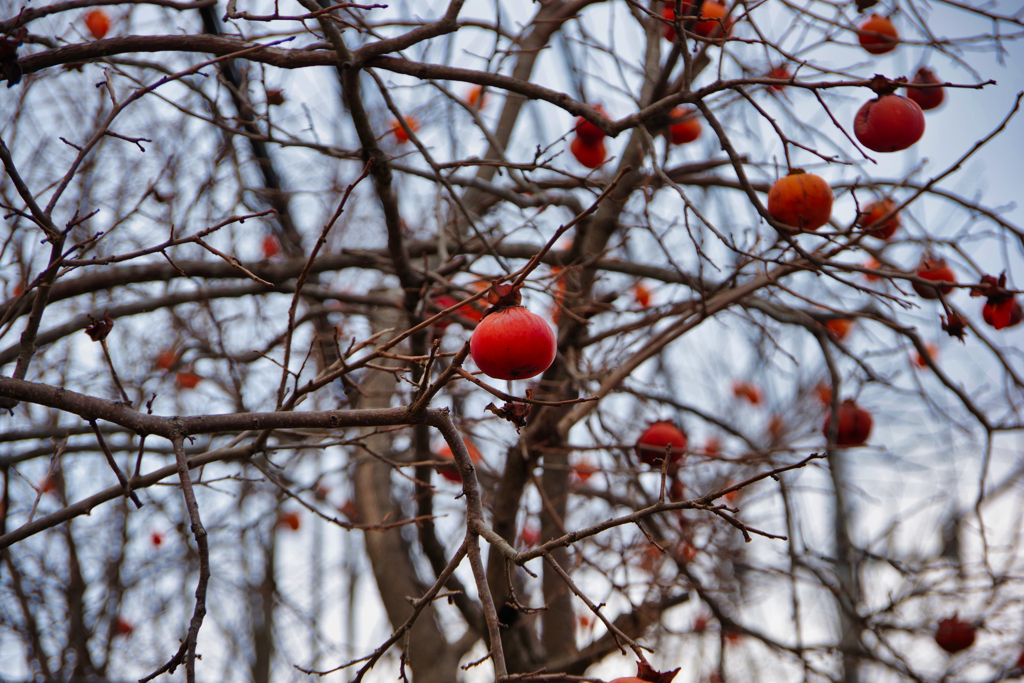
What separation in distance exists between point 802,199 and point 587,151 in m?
1.08

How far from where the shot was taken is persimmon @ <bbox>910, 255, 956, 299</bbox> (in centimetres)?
223

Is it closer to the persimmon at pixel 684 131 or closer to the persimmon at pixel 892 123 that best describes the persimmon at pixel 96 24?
the persimmon at pixel 684 131

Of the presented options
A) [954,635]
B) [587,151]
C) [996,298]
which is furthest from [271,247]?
[954,635]

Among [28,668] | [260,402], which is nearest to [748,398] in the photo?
[260,402]

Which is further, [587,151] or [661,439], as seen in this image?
[587,151]

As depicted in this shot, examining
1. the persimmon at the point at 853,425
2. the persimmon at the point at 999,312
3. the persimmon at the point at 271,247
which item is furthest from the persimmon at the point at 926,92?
the persimmon at the point at 271,247

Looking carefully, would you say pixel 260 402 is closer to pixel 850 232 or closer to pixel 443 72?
pixel 443 72

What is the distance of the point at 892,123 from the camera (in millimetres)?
2232

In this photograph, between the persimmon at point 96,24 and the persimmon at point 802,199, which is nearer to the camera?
the persimmon at point 802,199

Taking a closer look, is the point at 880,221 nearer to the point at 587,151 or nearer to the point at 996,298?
the point at 996,298

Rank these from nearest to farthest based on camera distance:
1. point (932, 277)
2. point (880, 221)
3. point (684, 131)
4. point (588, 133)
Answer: point (880, 221) < point (932, 277) < point (588, 133) < point (684, 131)

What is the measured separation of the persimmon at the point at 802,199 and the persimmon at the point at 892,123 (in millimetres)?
206

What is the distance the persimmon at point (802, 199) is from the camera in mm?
2287

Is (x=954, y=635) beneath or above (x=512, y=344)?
beneath
